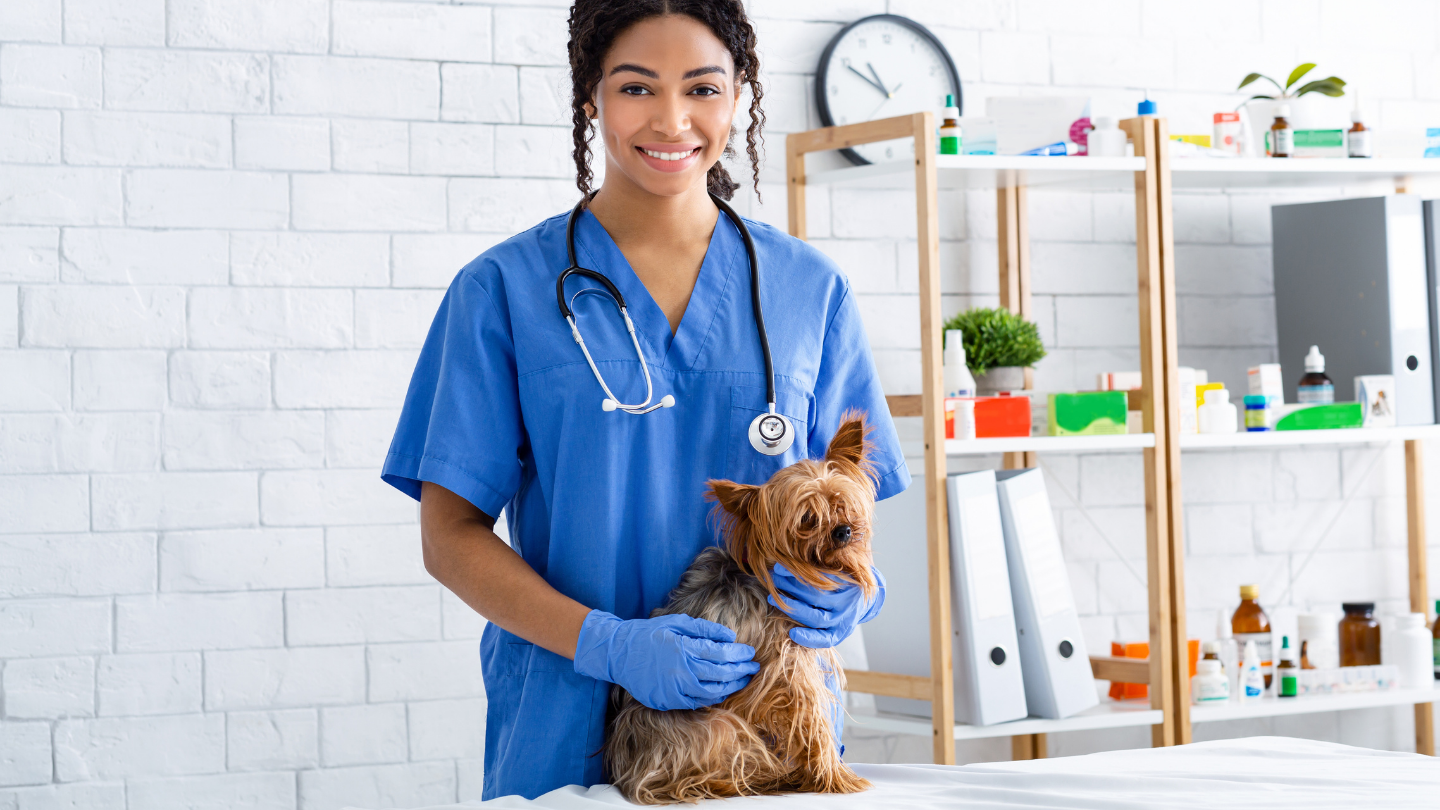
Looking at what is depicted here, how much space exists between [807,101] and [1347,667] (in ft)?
5.85

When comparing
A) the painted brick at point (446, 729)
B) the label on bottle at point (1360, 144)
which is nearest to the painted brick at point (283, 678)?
the painted brick at point (446, 729)

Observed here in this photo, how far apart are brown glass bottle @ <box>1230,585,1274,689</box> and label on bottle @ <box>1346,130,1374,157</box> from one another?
3.26 ft

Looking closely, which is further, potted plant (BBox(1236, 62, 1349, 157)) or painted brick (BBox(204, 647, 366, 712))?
potted plant (BBox(1236, 62, 1349, 157))

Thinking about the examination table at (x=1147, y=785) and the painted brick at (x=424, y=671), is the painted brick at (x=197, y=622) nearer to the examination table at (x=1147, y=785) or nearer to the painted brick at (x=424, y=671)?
the painted brick at (x=424, y=671)

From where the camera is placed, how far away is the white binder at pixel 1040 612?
2334 mm

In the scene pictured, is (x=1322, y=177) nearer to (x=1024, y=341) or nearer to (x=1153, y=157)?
(x=1153, y=157)

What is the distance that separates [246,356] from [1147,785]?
184 cm

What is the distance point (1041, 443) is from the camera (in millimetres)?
2336

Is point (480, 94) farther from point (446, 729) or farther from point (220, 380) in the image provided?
point (446, 729)

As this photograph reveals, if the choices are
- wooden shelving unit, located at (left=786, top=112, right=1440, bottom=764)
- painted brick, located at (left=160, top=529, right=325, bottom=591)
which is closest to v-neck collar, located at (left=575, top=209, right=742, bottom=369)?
wooden shelving unit, located at (left=786, top=112, right=1440, bottom=764)

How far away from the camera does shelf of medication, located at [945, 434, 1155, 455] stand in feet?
7.58

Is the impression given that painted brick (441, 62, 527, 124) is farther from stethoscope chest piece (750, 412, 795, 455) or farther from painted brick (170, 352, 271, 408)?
Answer: stethoscope chest piece (750, 412, 795, 455)

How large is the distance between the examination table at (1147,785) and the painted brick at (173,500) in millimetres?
1300

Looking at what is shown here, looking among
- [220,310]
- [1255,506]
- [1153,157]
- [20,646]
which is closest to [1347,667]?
[1255,506]
